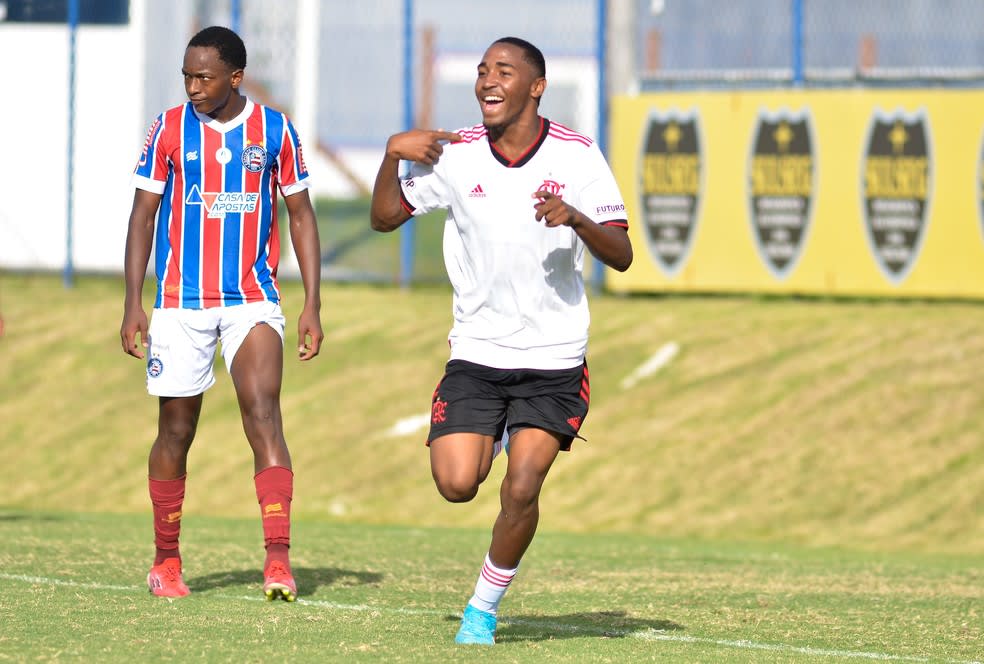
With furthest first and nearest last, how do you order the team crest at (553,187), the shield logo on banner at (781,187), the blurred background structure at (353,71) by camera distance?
the blurred background structure at (353,71) < the shield logo on banner at (781,187) < the team crest at (553,187)

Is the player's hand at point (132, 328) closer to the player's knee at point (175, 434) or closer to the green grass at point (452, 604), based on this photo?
the player's knee at point (175, 434)

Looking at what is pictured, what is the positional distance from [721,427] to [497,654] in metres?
8.13

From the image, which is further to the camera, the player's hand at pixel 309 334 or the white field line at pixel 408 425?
the white field line at pixel 408 425

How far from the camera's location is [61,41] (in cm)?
2139

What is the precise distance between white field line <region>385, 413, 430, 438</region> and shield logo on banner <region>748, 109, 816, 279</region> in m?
4.13

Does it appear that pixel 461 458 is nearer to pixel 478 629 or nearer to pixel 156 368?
pixel 478 629

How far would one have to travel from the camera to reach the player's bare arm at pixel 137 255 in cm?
753

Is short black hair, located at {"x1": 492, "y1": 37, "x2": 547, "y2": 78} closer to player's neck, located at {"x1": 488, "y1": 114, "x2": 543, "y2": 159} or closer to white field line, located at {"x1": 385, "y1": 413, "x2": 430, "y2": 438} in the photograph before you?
player's neck, located at {"x1": 488, "y1": 114, "x2": 543, "y2": 159}

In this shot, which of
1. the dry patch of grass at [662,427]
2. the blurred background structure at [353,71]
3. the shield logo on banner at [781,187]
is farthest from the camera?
the blurred background structure at [353,71]

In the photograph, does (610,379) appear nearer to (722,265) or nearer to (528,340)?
(722,265)

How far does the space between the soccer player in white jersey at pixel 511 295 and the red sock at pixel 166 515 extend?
5.06 ft

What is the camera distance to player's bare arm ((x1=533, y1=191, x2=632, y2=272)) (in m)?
6.16

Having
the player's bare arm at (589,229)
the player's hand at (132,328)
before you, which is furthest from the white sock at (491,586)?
the player's hand at (132,328)

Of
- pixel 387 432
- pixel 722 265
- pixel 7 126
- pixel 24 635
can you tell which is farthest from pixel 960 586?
pixel 7 126
